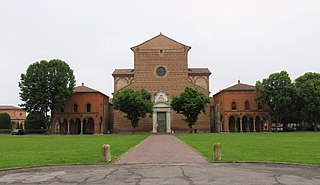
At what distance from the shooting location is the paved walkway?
32.8 feet

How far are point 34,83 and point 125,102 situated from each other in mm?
15891

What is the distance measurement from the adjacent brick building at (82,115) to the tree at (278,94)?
92.3 ft

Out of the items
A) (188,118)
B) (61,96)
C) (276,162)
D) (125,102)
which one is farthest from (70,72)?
(276,162)

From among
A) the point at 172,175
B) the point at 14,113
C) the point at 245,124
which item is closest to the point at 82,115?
the point at 245,124

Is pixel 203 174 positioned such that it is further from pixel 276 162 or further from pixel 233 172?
pixel 276 162

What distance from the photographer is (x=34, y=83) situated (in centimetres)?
5797

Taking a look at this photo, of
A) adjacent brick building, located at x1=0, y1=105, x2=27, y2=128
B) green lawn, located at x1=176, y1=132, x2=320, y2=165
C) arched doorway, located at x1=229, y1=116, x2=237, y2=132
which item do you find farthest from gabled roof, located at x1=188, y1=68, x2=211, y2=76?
adjacent brick building, located at x1=0, y1=105, x2=27, y2=128

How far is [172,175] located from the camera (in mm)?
11055

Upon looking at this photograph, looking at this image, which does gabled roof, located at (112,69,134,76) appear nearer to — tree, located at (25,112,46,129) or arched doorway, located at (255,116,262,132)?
tree, located at (25,112,46,129)

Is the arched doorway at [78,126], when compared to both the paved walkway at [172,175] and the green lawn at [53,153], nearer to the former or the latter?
the green lawn at [53,153]

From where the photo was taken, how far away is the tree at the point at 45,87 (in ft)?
189

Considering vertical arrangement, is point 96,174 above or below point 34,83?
below

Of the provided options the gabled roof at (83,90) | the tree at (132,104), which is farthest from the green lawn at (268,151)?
the gabled roof at (83,90)

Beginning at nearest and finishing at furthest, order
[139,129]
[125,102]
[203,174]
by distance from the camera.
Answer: [203,174] → [125,102] → [139,129]
